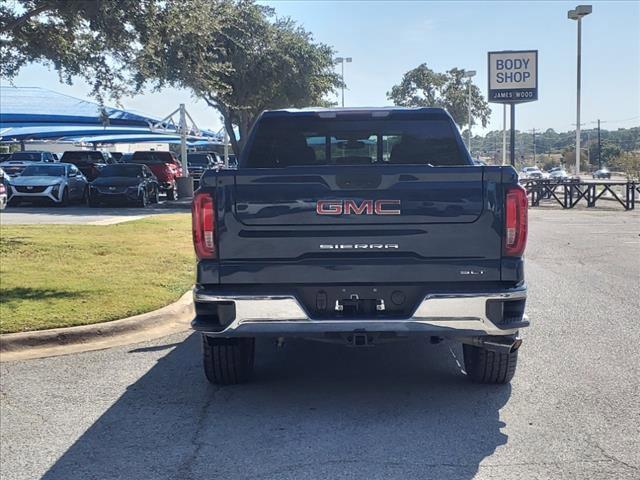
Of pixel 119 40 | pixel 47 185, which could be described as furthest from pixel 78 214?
pixel 119 40

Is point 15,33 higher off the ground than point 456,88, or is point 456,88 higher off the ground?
point 456,88

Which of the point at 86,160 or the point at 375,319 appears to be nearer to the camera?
the point at 375,319

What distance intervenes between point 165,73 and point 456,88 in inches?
2288

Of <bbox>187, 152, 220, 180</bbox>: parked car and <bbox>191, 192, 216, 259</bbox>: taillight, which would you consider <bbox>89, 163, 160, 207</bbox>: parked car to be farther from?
<bbox>191, 192, 216, 259</bbox>: taillight

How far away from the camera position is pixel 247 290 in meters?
4.73

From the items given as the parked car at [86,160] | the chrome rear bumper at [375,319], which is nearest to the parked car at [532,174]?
the parked car at [86,160]

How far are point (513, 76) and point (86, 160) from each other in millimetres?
20142

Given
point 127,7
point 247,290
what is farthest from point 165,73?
point 247,290

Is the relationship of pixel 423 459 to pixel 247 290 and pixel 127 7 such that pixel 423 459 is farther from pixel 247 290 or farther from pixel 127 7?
pixel 127 7

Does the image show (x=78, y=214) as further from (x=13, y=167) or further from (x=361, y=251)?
(x=361, y=251)

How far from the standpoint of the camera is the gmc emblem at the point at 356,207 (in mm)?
4633

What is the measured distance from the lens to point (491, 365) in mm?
5465

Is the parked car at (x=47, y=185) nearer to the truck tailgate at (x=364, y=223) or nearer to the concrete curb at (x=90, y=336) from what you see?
the concrete curb at (x=90, y=336)

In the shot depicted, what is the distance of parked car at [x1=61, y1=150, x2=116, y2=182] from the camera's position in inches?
1264
